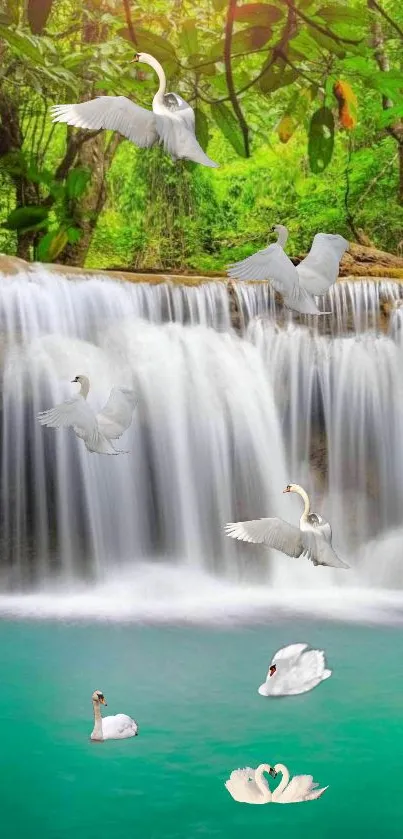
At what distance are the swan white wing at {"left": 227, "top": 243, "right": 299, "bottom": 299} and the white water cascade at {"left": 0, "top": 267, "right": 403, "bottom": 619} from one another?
18.0 ft

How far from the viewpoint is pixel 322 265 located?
170cm

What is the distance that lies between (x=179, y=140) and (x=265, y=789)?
192 cm

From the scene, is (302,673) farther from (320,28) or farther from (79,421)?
(320,28)

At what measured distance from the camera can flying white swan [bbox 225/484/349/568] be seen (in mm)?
1705

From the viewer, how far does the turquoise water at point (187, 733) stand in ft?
11.1

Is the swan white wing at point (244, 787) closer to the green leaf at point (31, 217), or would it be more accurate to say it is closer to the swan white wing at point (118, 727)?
the swan white wing at point (118, 727)

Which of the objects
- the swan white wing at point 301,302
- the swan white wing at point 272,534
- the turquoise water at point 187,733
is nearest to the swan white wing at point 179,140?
the swan white wing at point 301,302

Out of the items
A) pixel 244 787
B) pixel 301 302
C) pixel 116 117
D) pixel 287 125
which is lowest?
pixel 244 787

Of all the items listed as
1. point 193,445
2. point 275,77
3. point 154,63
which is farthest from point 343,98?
point 193,445

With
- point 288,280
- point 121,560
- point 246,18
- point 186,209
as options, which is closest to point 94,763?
point 288,280

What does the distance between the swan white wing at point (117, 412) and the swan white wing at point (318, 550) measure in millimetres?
382

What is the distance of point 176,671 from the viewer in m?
5.04

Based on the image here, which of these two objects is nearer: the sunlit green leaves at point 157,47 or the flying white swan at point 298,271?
the sunlit green leaves at point 157,47

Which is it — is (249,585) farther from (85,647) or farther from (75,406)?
(75,406)
